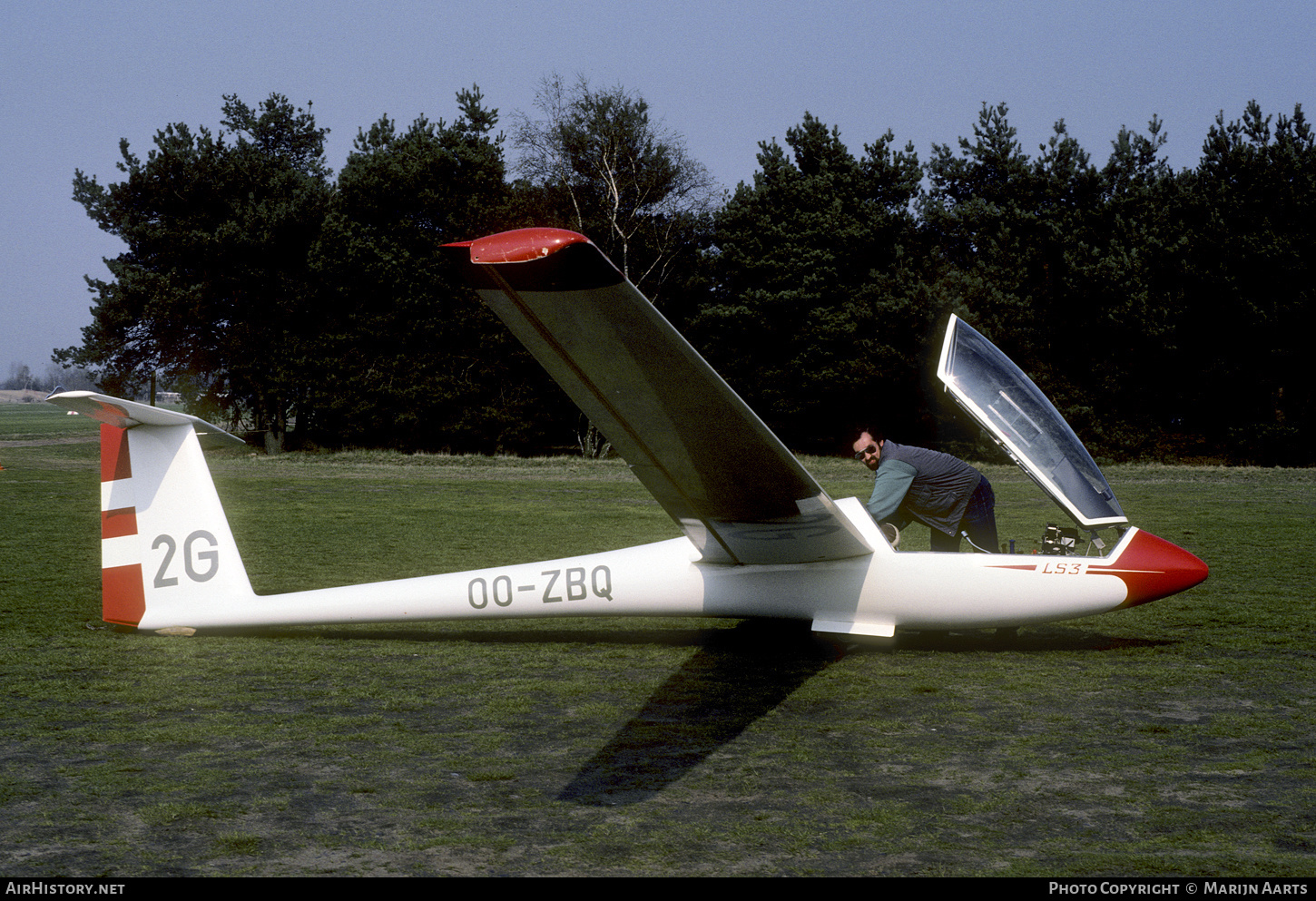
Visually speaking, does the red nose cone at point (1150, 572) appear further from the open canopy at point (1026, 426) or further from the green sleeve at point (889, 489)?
the green sleeve at point (889, 489)

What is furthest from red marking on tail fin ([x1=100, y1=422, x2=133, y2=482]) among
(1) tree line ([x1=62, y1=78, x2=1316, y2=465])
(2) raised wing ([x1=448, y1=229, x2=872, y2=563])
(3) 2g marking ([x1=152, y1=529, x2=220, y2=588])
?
(1) tree line ([x1=62, y1=78, x2=1316, y2=465])

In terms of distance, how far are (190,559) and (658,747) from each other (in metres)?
4.04

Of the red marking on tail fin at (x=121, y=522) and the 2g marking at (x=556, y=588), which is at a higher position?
the red marking on tail fin at (x=121, y=522)

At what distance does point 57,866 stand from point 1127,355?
3907 cm

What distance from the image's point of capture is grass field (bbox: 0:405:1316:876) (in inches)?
146

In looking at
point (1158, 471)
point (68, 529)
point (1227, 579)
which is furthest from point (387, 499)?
point (1158, 471)

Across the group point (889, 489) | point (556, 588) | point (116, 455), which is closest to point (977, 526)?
point (889, 489)

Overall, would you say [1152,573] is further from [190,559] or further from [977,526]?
[190,559]

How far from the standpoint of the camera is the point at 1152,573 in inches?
269

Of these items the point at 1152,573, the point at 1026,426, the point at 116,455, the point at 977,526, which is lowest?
the point at 1152,573

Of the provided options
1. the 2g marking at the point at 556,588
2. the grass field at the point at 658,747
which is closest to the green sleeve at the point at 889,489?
the grass field at the point at 658,747

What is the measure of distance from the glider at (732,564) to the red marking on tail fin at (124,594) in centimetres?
1

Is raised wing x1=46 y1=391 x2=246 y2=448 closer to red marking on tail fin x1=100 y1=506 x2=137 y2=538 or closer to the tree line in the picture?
red marking on tail fin x1=100 y1=506 x2=137 y2=538

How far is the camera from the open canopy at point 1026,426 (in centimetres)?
686
